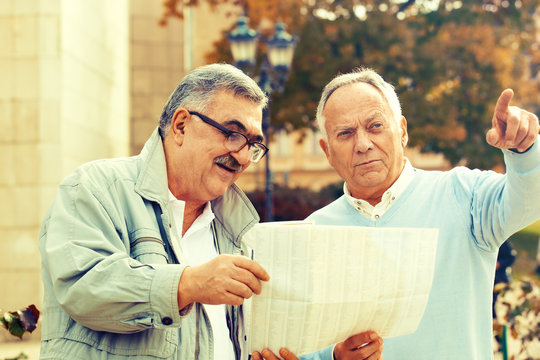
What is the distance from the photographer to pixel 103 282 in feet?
6.44

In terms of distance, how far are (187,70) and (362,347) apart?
1416cm

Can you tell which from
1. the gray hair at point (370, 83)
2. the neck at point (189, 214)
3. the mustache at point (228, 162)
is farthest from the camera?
the gray hair at point (370, 83)

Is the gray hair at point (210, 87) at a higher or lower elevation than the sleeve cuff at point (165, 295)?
higher

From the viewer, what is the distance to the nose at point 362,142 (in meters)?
2.86

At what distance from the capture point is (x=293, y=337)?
1.98m

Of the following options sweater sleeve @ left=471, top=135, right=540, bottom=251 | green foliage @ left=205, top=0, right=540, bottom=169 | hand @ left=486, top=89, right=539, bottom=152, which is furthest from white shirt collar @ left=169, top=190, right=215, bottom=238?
green foliage @ left=205, top=0, right=540, bottom=169

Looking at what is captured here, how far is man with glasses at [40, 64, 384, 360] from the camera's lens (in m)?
1.96

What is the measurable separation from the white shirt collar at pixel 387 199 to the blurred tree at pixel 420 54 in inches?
543

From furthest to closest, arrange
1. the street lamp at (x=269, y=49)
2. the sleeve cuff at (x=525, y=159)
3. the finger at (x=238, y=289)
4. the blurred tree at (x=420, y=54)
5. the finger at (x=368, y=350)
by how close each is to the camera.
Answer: the blurred tree at (x=420, y=54) < the street lamp at (x=269, y=49) < the sleeve cuff at (x=525, y=159) < the finger at (x=368, y=350) < the finger at (x=238, y=289)

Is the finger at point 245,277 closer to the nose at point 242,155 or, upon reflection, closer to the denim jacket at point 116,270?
the denim jacket at point 116,270

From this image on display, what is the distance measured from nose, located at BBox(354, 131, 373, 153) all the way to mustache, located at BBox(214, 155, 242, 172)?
0.53 meters

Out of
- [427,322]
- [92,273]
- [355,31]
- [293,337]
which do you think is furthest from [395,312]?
[355,31]

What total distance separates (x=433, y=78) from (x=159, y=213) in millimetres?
16045

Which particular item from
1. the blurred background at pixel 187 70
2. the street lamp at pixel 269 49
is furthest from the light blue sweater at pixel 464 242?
the street lamp at pixel 269 49
